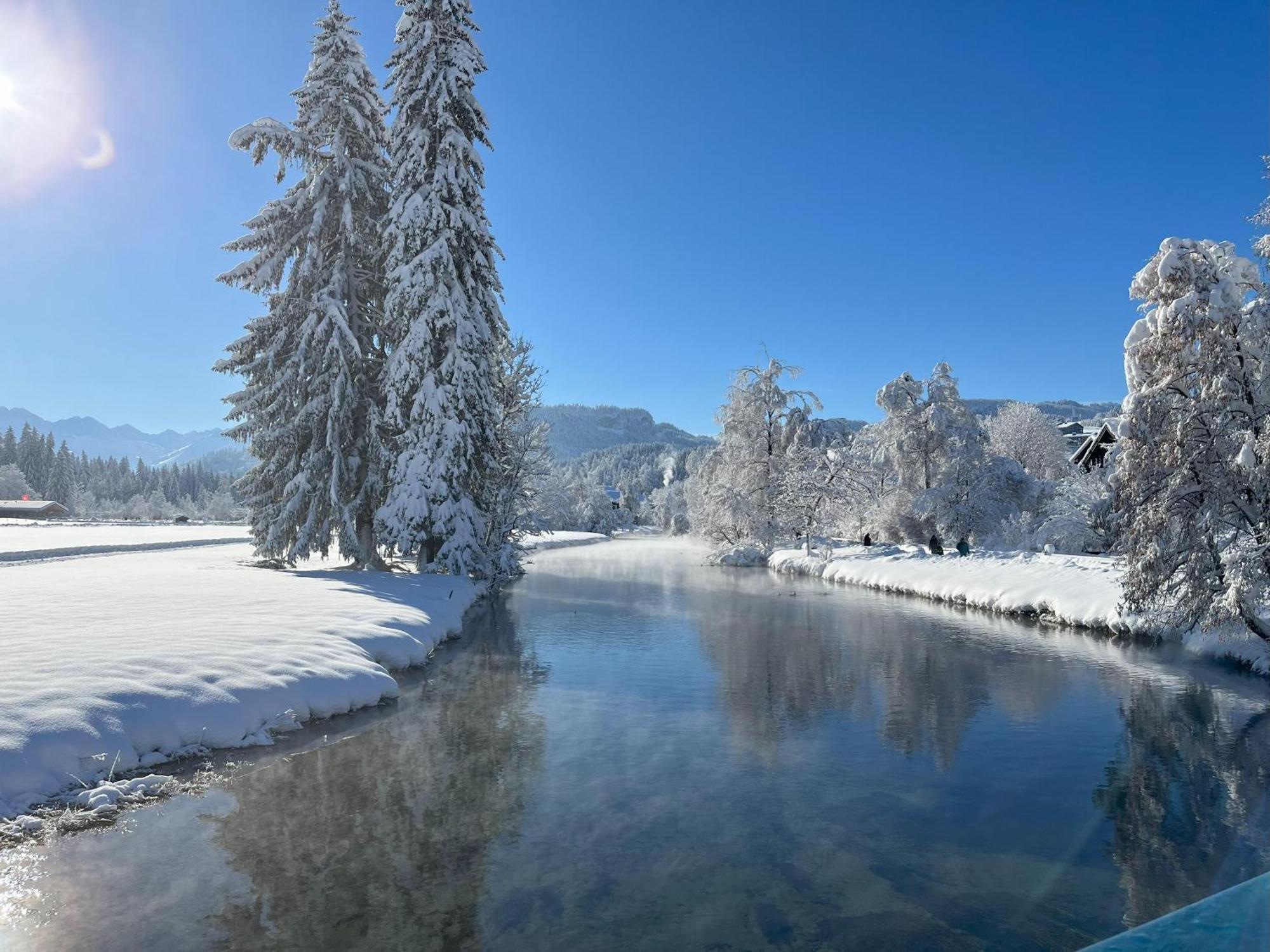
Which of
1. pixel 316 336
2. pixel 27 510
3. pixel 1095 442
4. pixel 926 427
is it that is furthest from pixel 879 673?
pixel 27 510

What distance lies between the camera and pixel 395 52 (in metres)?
22.1

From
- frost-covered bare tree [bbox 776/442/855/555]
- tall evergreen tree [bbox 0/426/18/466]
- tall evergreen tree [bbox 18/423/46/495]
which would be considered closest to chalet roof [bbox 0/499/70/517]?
tall evergreen tree [bbox 18/423/46/495]

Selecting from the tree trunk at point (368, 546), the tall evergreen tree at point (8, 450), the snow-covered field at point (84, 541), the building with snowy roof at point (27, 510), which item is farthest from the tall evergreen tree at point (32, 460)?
the tree trunk at point (368, 546)

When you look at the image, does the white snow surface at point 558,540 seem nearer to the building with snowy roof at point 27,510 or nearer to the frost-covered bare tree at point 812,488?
the frost-covered bare tree at point 812,488

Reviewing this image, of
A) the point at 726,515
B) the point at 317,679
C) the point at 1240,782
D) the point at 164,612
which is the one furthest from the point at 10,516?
the point at 1240,782

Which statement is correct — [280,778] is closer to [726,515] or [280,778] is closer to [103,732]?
[103,732]

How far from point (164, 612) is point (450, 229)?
14.0m

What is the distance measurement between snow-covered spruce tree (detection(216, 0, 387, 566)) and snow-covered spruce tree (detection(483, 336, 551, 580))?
4677mm

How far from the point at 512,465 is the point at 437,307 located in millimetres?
8300

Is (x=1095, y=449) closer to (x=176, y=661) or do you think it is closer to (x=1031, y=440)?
(x=1031, y=440)

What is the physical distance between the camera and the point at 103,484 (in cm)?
12362

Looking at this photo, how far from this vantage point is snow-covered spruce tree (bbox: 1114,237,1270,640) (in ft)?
41.2

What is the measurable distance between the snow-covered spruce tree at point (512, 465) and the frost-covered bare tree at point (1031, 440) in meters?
40.5

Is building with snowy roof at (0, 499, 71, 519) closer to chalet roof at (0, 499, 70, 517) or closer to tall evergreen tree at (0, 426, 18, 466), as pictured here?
chalet roof at (0, 499, 70, 517)
